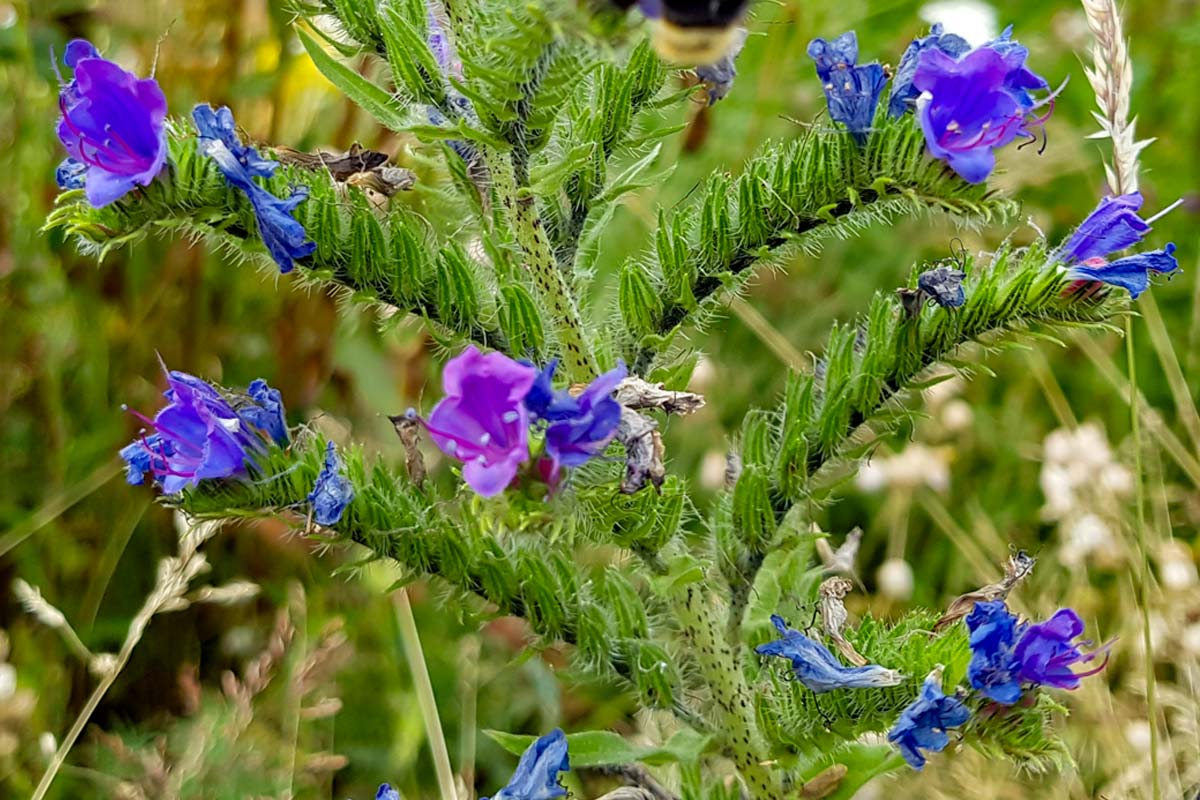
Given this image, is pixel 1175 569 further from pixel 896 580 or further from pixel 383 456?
pixel 383 456

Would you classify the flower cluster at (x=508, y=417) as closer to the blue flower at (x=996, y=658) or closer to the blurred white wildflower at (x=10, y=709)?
the blue flower at (x=996, y=658)

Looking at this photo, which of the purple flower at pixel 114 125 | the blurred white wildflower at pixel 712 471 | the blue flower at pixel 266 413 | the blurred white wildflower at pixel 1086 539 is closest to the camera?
the purple flower at pixel 114 125

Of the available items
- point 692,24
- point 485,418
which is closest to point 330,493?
point 485,418

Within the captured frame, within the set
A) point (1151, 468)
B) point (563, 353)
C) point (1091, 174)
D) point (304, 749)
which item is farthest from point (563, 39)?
point (1091, 174)

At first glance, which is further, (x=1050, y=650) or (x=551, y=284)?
(x=551, y=284)

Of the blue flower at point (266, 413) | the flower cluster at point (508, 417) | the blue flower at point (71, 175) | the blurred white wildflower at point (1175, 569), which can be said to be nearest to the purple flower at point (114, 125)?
the blue flower at point (71, 175)

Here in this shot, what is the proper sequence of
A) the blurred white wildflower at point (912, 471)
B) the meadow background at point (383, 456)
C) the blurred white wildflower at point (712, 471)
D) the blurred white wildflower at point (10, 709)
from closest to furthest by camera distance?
the blurred white wildflower at point (10, 709) → the meadow background at point (383, 456) → the blurred white wildflower at point (912, 471) → the blurred white wildflower at point (712, 471)
